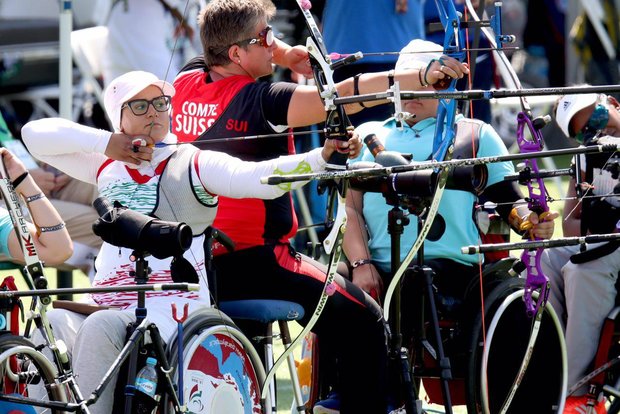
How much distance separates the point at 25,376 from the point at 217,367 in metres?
0.55

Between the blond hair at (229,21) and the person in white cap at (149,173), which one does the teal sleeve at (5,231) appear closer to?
the person in white cap at (149,173)

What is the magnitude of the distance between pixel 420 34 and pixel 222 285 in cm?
243

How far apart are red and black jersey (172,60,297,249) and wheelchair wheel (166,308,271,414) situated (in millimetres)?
391

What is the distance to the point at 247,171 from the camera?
A: 148 inches

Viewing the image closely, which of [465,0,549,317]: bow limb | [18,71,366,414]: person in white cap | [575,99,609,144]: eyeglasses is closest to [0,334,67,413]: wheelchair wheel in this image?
[18,71,366,414]: person in white cap

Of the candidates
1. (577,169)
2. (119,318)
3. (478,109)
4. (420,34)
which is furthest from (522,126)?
(478,109)

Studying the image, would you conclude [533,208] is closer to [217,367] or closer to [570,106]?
[570,106]

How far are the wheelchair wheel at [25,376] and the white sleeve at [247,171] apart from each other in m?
0.70

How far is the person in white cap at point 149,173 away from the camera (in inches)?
149

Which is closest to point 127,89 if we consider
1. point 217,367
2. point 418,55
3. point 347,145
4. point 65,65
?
point 347,145

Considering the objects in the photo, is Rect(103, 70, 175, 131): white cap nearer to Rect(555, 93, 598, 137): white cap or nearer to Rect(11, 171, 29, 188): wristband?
Rect(11, 171, 29, 188): wristband

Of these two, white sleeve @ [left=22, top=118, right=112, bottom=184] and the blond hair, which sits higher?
the blond hair

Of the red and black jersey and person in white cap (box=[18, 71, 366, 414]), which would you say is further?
the red and black jersey

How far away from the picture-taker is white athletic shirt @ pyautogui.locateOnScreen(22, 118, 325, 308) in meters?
3.76
